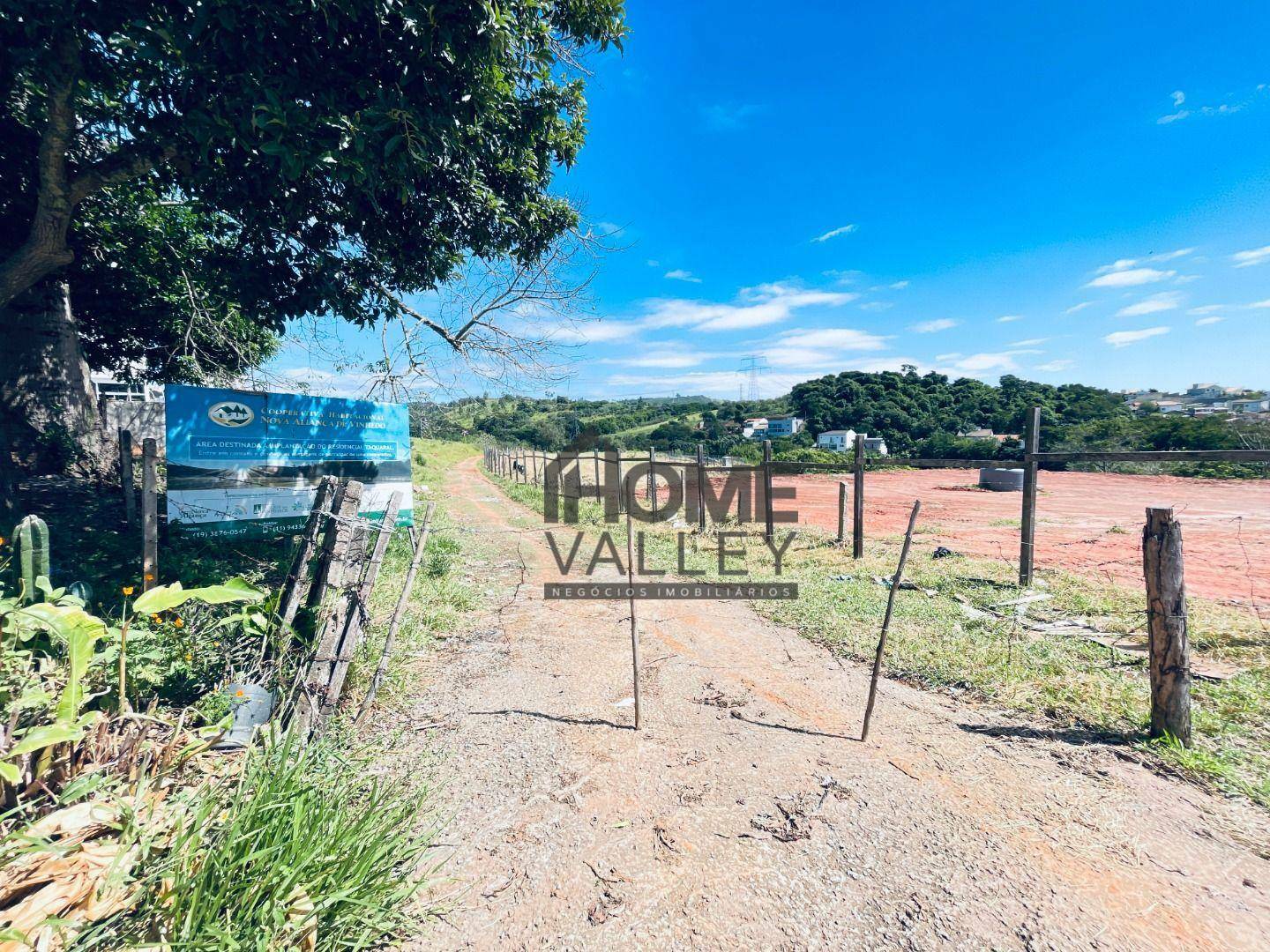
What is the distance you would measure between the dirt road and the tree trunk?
690cm

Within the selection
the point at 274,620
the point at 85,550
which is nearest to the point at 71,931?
the point at 274,620

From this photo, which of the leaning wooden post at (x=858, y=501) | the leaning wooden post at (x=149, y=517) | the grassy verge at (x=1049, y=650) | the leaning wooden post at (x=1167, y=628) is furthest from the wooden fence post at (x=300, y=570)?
the leaning wooden post at (x=858, y=501)

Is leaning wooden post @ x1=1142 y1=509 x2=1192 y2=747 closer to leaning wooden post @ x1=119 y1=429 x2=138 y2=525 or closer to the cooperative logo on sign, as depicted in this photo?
the cooperative logo on sign

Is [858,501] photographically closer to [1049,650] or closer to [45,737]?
[1049,650]

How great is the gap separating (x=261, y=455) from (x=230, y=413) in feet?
1.83

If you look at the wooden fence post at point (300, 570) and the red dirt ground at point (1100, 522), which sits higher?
the wooden fence post at point (300, 570)

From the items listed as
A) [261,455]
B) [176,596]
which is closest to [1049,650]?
[176,596]

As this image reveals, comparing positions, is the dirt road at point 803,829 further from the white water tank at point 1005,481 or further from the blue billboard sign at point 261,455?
the white water tank at point 1005,481

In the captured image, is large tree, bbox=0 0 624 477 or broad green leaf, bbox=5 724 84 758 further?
large tree, bbox=0 0 624 477

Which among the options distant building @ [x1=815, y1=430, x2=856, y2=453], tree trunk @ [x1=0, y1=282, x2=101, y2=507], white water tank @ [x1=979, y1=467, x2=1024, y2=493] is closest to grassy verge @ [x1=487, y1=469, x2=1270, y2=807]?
tree trunk @ [x1=0, y1=282, x2=101, y2=507]

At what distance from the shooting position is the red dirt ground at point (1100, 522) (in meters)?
7.58

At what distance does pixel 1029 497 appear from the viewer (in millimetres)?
6340

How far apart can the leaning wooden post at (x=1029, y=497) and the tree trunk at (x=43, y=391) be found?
12246mm

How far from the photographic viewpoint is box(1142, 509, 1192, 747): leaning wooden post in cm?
306
